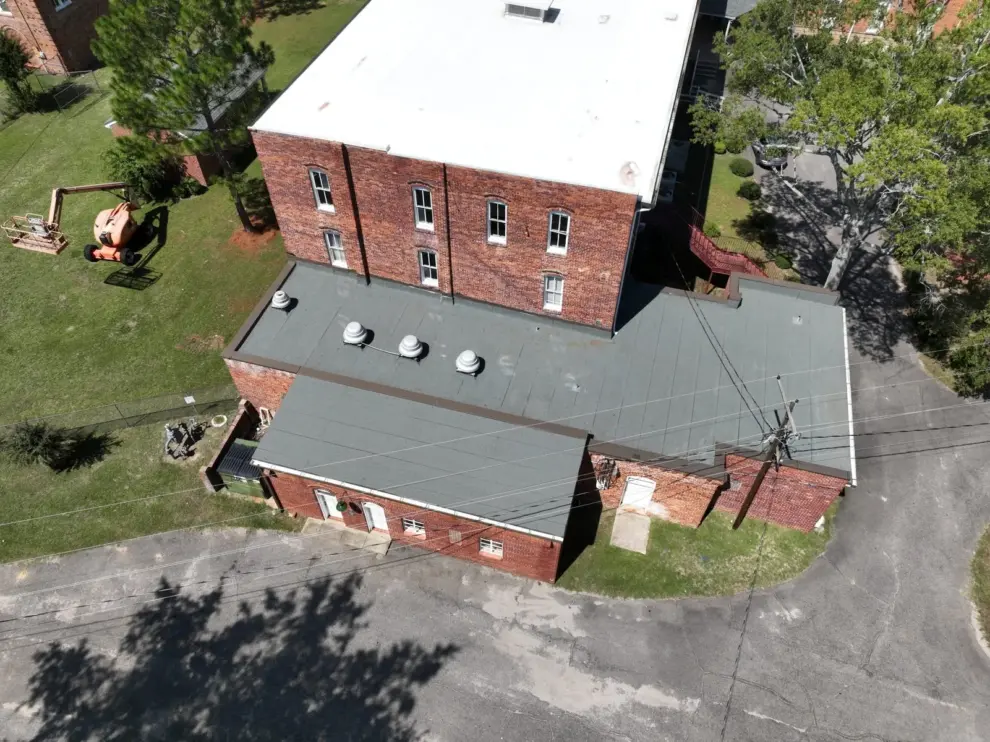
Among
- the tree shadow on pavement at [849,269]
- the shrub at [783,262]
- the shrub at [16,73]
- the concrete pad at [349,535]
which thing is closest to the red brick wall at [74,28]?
the shrub at [16,73]

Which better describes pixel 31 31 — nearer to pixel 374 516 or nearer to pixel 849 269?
pixel 374 516

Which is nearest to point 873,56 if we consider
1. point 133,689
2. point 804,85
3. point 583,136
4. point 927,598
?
point 804,85

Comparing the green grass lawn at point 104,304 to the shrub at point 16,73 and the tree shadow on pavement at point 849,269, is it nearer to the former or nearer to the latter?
the shrub at point 16,73

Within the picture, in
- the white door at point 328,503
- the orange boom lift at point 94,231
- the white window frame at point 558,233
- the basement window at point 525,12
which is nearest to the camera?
the white window frame at point 558,233

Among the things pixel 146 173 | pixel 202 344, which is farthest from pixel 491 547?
pixel 146 173

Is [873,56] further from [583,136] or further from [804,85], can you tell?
[583,136]
